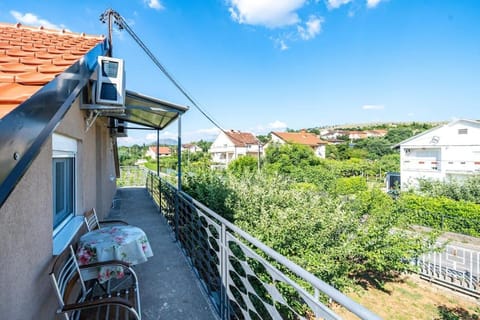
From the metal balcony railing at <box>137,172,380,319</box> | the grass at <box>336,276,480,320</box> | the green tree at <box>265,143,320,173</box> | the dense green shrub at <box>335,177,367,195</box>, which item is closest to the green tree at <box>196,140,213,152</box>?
the green tree at <box>265,143,320,173</box>

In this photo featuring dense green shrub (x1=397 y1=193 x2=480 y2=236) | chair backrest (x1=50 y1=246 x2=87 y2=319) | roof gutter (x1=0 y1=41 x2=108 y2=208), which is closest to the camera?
roof gutter (x1=0 y1=41 x2=108 y2=208)

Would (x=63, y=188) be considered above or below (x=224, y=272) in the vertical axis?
above

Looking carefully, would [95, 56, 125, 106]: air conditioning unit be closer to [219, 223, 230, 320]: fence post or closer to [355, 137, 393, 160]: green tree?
[219, 223, 230, 320]: fence post

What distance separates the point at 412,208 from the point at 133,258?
612 inches

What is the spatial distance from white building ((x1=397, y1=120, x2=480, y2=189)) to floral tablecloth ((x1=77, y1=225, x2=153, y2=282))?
21.8 m

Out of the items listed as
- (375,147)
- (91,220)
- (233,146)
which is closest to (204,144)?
(233,146)

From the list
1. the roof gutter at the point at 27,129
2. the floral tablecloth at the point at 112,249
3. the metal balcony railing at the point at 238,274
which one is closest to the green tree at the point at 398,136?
the metal balcony railing at the point at 238,274

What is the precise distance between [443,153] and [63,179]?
88.7 ft

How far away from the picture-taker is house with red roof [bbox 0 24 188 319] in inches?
27.0

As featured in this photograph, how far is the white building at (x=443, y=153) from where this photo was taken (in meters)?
19.8

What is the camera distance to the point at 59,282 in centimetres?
194

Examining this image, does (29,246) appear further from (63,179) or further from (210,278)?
(210,278)

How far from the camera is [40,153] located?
1798 mm

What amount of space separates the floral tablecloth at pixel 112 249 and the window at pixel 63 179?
401 millimetres
